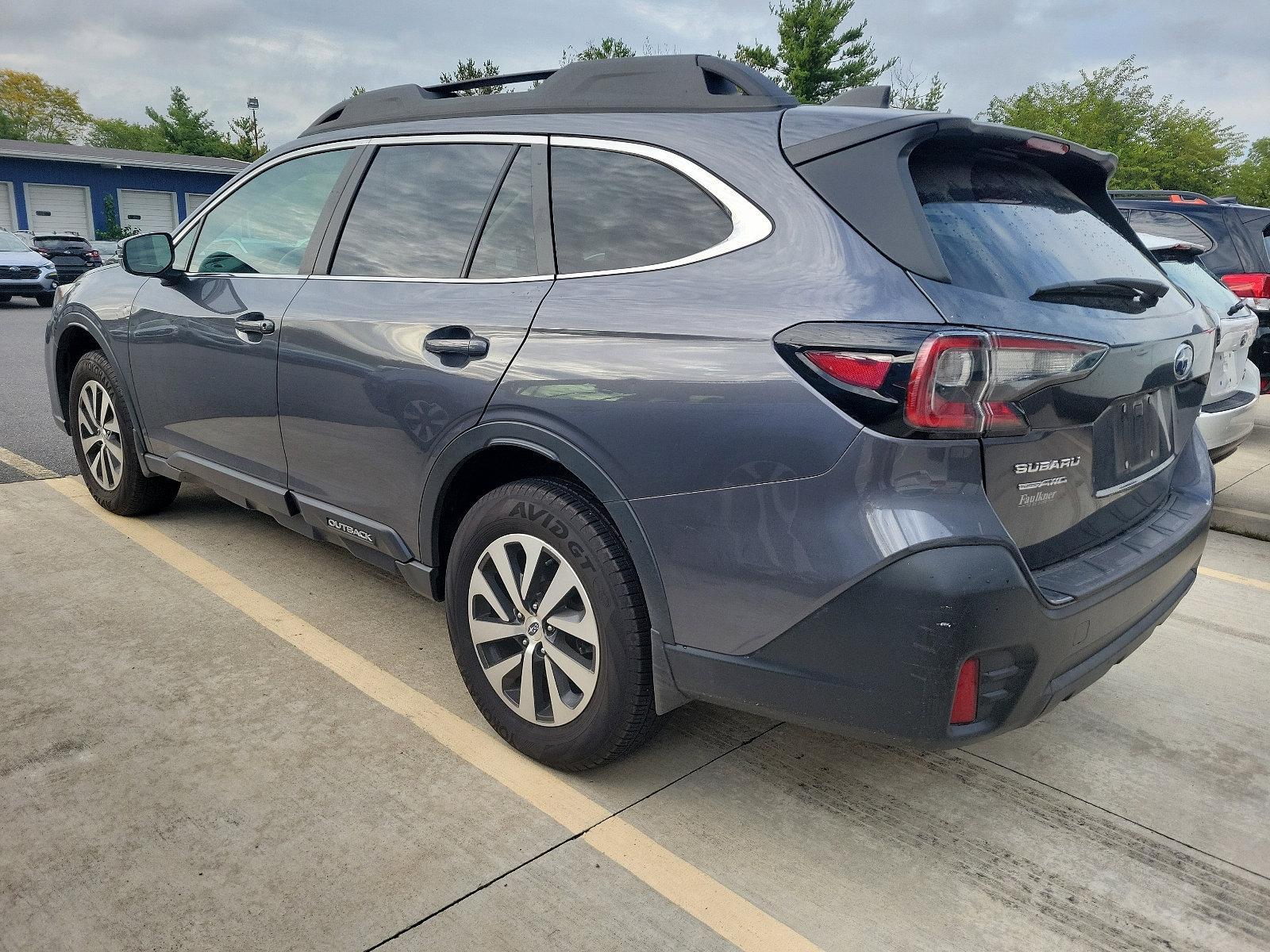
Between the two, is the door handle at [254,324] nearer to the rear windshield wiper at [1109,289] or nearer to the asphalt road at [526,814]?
the asphalt road at [526,814]

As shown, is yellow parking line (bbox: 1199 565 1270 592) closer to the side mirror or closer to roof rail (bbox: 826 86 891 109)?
roof rail (bbox: 826 86 891 109)

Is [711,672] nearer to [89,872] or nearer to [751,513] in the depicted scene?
[751,513]

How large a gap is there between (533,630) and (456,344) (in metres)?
0.82

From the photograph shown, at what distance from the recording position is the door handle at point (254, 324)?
3453 mm

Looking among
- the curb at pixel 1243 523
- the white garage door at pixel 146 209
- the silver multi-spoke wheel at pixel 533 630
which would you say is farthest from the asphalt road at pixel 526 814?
the white garage door at pixel 146 209

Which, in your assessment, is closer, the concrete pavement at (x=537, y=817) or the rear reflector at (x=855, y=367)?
the rear reflector at (x=855, y=367)

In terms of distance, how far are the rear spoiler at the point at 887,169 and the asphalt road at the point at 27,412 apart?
505 centimetres

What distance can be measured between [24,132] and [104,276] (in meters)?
96.6

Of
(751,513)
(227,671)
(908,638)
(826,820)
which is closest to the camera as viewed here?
(908,638)

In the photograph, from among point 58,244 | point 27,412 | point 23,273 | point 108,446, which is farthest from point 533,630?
point 58,244

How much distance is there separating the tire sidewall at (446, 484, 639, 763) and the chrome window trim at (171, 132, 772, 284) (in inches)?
24.7

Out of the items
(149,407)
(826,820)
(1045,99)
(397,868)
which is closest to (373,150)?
(149,407)

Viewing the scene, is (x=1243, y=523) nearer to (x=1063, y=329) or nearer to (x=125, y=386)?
(x=1063, y=329)

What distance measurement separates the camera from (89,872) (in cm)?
228
